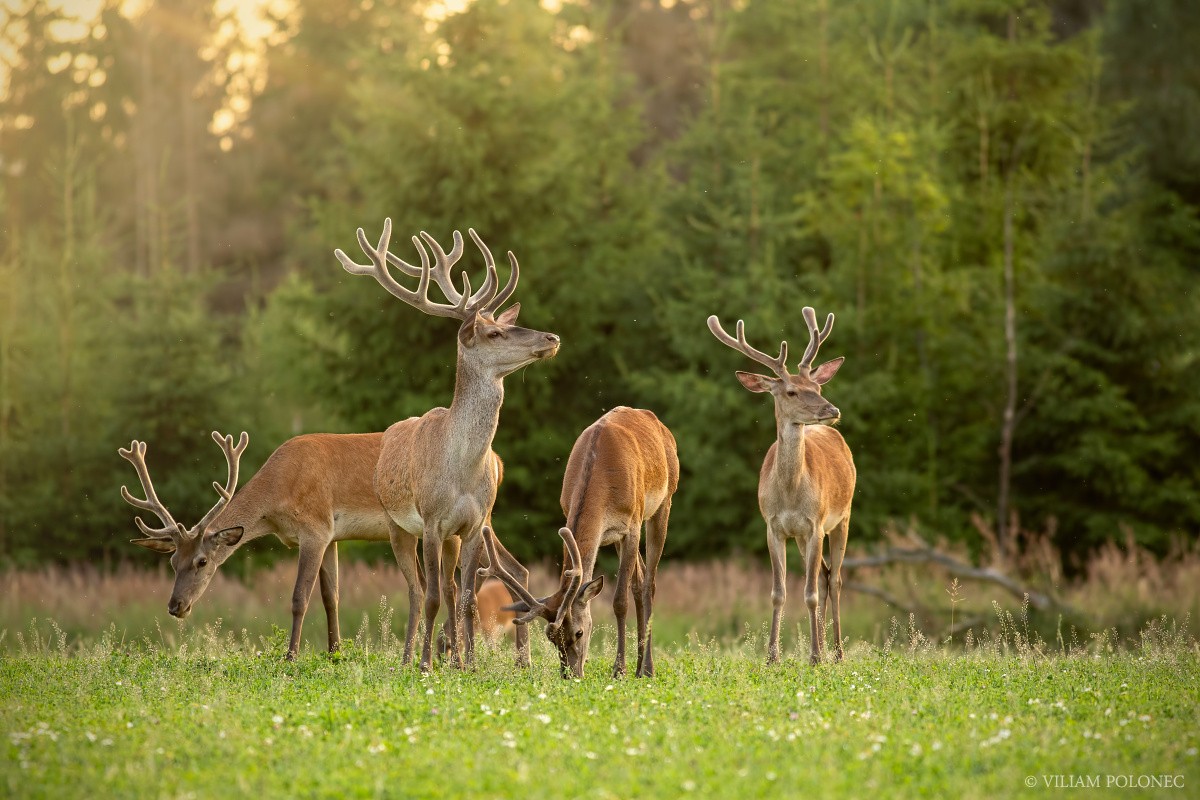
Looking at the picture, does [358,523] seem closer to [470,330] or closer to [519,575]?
[519,575]

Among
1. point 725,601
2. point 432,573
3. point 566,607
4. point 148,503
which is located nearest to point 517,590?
point 566,607

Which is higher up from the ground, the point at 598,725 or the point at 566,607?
the point at 566,607

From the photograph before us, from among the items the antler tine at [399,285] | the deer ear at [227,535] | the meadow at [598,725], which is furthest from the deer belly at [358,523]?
the antler tine at [399,285]

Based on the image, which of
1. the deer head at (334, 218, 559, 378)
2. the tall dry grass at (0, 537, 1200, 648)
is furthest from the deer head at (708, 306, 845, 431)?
the tall dry grass at (0, 537, 1200, 648)

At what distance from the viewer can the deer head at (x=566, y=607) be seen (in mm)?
8352

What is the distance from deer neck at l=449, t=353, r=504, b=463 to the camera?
9.15 metres

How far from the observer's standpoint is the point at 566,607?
27.4ft

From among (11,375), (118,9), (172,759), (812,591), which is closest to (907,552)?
(812,591)

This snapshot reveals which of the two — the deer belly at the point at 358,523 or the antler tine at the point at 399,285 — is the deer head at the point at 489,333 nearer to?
the antler tine at the point at 399,285

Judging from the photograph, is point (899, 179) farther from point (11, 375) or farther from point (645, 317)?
point (11, 375)

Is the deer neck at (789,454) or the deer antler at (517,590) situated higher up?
the deer neck at (789,454)

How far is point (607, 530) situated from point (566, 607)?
0.85 m

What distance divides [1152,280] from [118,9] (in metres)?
35.6

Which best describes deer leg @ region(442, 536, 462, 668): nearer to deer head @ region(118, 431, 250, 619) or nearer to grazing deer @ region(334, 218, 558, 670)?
grazing deer @ region(334, 218, 558, 670)
